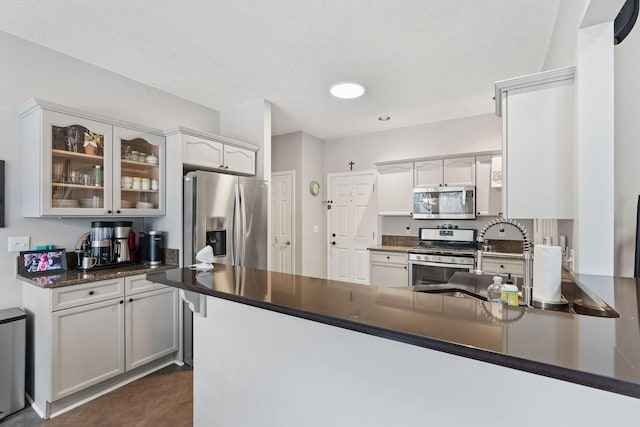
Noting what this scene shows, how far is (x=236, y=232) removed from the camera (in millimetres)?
3168

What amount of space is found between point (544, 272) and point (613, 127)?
0.76m

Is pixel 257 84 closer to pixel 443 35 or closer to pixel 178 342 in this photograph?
pixel 443 35

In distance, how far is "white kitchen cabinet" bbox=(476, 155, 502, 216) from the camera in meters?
3.90

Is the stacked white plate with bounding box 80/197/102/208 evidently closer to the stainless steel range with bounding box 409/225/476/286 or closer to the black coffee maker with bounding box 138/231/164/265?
the black coffee maker with bounding box 138/231/164/265

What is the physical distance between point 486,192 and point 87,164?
4.24m

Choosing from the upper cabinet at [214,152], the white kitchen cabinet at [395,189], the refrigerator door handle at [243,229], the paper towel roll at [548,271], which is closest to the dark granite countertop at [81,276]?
the refrigerator door handle at [243,229]

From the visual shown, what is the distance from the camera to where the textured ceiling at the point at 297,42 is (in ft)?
6.76

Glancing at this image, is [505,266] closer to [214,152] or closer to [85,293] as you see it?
[214,152]

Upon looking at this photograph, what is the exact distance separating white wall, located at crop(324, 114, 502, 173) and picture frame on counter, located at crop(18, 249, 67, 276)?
153 inches

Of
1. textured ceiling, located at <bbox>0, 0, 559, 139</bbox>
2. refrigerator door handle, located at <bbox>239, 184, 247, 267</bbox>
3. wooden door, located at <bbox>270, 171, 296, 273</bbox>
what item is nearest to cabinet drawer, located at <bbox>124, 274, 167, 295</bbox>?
refrigerator door handle, located at <bbox>239, 184, 247, 267</bbox>

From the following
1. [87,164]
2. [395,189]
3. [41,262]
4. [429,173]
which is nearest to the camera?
[41,262]

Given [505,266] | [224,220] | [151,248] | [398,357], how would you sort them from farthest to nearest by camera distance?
1. [505,266]
2. [224,220]
3. [151,248]
4. [398,357]

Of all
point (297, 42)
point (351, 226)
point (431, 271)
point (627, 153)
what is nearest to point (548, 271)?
point (627, 153)

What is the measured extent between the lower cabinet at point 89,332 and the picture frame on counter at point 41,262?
0.44 feet
